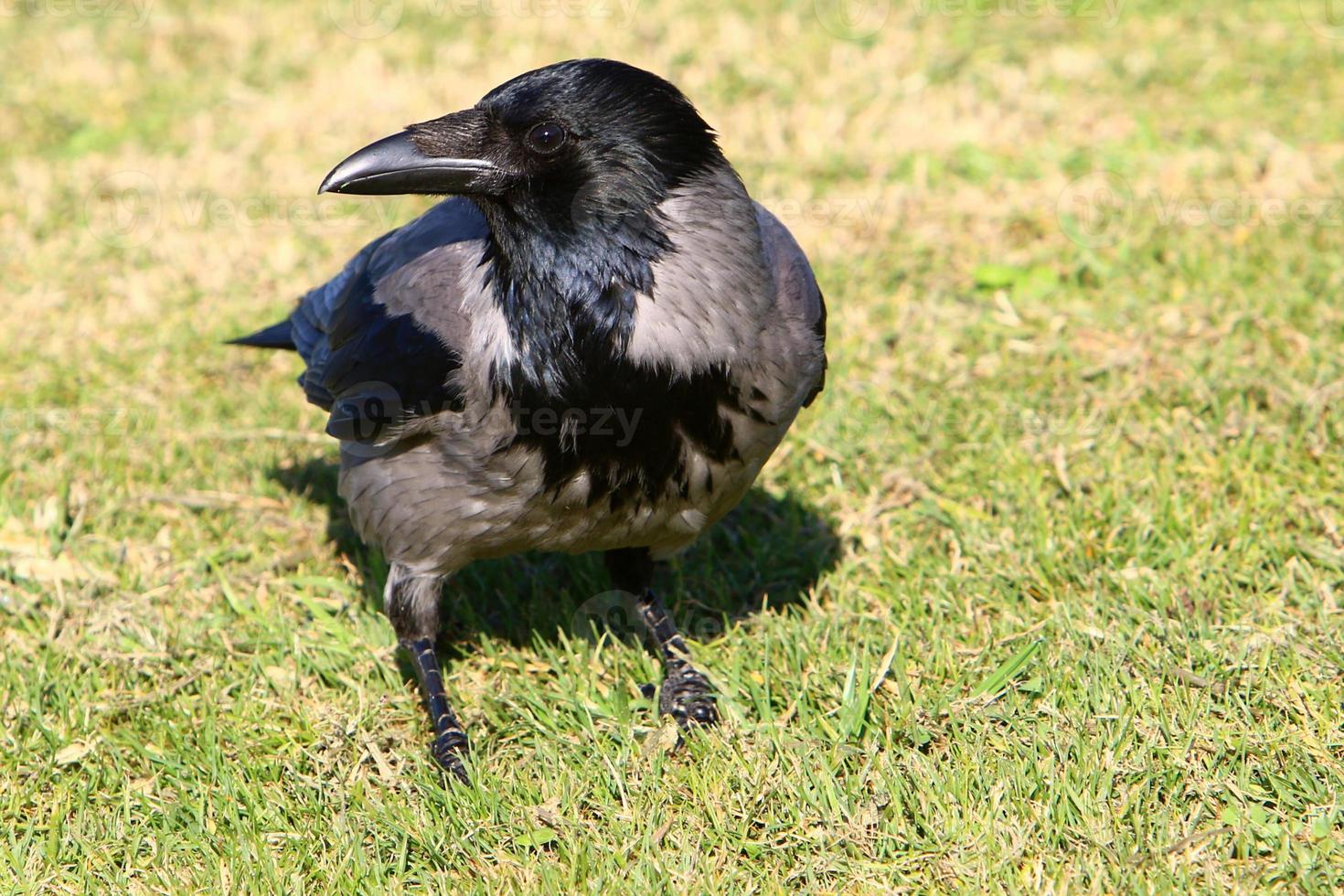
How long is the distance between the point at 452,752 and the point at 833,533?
5.12ft

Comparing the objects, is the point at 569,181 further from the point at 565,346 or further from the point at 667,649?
the point at 667,649

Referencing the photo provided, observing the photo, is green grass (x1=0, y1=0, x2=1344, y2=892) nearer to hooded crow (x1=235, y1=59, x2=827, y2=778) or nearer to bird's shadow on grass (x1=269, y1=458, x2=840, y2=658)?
bird's shadow on grass (x1=269, y1=458, x2=840, y2=658)

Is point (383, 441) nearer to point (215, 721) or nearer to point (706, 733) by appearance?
point (215, 721)

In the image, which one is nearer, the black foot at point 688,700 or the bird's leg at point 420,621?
the black foot at point 688,700

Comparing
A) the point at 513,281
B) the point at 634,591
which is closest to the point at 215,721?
the point at 634,591

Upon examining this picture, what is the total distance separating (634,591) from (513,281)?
1.25 meters

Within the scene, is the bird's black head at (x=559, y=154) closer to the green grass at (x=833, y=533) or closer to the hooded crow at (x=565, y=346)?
the hooded crow at (x=565, y=346)

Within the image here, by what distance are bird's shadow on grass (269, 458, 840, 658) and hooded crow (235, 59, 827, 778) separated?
1.23 ft

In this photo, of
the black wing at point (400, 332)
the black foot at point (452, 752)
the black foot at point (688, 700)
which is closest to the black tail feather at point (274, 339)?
the black wing at point (400, 332)

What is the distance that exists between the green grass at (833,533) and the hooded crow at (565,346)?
388mm

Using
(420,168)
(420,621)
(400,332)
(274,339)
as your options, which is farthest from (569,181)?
(274,339)

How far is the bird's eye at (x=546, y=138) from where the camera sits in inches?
134

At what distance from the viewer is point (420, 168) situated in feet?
11.3

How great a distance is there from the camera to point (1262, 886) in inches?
119
